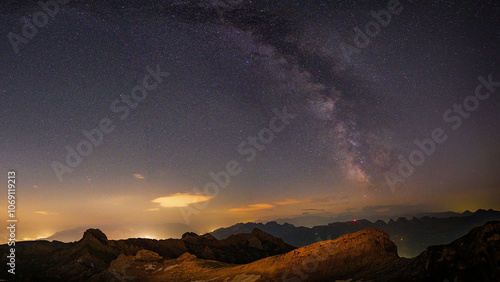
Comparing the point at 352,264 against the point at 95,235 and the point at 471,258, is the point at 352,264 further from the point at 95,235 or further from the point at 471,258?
the point at 95,235

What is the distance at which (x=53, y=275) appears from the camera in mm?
75438

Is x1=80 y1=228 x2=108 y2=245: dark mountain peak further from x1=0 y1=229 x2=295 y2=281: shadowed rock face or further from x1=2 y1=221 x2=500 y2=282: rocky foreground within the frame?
x1=2 y1=221 x2=500 y2=282: rocky foreground

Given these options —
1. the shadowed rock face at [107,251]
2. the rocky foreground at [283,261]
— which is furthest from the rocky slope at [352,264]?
the shadowed rock face at [107,251]

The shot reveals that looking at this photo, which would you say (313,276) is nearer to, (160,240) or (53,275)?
(53,275)

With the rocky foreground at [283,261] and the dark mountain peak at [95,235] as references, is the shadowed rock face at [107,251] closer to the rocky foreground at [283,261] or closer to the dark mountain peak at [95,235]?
the dark mountain peak at [95,235]

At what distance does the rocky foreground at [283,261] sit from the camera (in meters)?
21.8

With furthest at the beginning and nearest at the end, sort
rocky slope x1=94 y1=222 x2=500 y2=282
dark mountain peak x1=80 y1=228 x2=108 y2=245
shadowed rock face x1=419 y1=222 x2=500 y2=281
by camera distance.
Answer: dark mountain peak x1=80 y1=228 x2=108 y2=245
rocky slope x1=94 y1=222 x2=500 y2=282
shadowed rock face x1=419 y1=222 x2=500 y2=281

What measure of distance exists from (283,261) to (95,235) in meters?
75.3

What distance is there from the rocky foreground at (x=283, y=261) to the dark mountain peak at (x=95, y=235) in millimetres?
292

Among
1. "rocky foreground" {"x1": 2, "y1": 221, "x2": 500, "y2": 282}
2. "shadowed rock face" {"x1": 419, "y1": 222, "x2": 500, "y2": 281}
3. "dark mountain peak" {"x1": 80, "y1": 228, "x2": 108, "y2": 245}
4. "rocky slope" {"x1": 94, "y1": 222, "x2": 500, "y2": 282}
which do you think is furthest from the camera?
"dark mountain peak" {"x1": 80, "y1": 228, "x2": 108, "y2": 245}

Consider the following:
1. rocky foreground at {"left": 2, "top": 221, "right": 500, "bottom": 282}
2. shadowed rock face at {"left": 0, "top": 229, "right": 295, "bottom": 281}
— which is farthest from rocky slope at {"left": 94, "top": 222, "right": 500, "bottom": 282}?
shadowed rock face at {"left": 0, "top": 229, "right": 295, "bottom": 281}

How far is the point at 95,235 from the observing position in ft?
313

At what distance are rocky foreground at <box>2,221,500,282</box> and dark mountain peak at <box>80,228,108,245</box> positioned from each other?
0.29 meters

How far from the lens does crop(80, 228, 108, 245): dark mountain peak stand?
9256 centimetres
